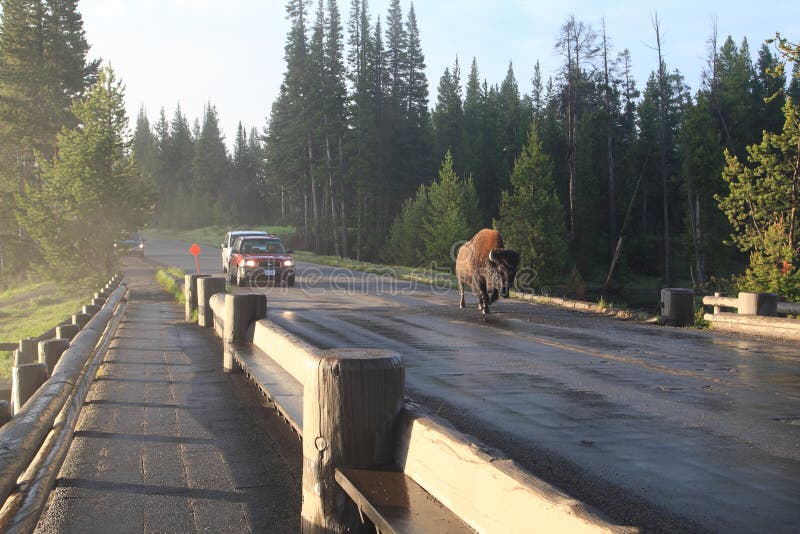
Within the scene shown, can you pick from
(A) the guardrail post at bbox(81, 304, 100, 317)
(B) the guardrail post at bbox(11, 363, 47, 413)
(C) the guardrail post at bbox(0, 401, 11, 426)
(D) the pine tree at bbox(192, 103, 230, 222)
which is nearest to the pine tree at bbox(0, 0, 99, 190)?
(A) the guardrail post at bbox(81, 304, 100, 317)

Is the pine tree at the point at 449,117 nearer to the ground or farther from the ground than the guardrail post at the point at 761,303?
farther from the ground

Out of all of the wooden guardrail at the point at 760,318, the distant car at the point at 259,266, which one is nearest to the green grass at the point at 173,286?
the distant car at the point at 259,266

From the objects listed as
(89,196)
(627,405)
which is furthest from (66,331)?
(89,196)

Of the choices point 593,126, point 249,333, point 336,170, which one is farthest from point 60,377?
point 593,126

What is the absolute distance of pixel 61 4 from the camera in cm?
5062

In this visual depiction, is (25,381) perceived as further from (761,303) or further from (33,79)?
(33,79)

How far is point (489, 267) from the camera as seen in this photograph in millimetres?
17906

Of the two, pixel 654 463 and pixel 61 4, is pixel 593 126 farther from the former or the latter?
pixel 654 463

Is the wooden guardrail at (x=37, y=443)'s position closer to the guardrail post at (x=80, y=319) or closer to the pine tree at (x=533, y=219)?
the guardrail post at (x=80, y=319)

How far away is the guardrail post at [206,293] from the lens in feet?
49.9

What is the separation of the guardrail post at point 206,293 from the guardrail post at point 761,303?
10.6 meters

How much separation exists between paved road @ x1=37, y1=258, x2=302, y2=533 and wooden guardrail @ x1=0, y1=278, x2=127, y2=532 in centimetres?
26

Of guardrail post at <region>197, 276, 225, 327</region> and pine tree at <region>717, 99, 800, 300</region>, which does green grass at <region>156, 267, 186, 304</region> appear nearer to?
guardrail post at <region>197, 276, 225, 327</region>

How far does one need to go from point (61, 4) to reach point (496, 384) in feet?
171
